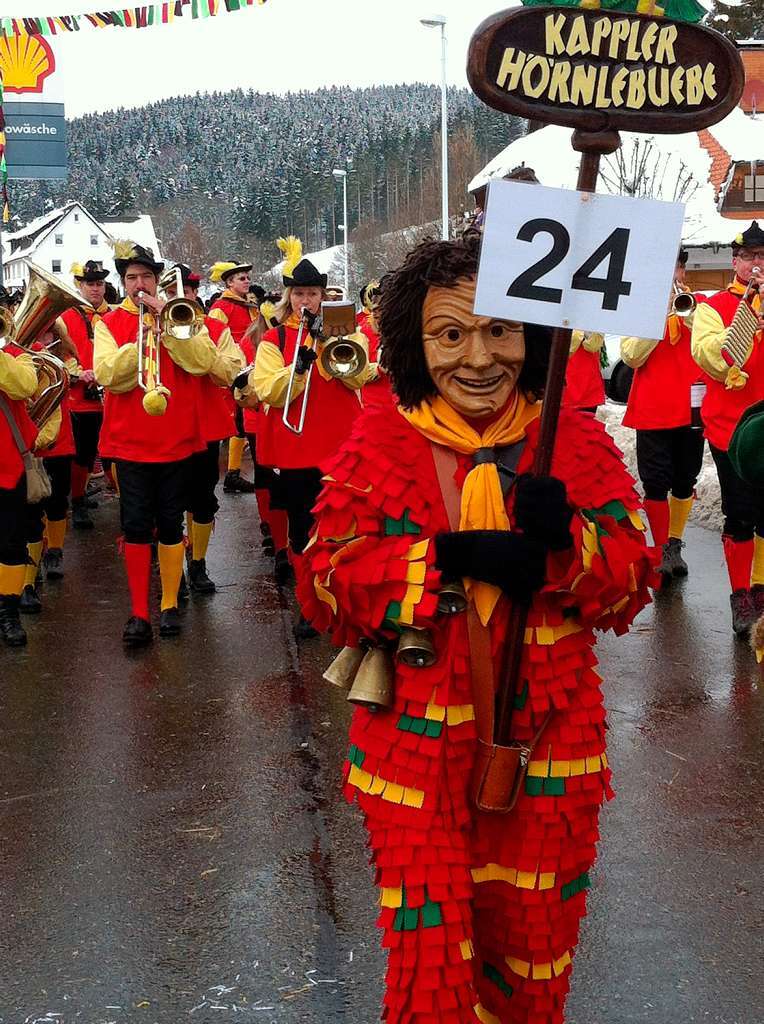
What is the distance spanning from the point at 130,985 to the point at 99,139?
130920 millimetres

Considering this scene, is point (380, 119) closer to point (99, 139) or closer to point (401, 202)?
point (99, 139)

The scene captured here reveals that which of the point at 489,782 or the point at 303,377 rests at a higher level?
the point at 489,782

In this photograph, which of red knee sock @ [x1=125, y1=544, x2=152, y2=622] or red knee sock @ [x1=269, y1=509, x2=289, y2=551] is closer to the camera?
red knee sock @ [x1=125, y1=544, x2=152, y2=622]

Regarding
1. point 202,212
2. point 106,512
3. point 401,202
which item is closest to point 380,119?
point 202,212

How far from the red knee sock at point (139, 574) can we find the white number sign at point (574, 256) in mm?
4686

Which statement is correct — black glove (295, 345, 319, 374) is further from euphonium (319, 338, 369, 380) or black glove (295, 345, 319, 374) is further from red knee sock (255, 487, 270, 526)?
red knee sock (255, 487, 270, 526)

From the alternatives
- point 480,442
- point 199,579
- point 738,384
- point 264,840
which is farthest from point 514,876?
point 199,579

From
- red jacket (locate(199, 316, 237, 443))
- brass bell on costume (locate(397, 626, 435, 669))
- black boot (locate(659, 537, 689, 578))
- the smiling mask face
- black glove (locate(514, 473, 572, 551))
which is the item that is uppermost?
the smiling mask face

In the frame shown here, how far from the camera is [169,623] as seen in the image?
7.06m

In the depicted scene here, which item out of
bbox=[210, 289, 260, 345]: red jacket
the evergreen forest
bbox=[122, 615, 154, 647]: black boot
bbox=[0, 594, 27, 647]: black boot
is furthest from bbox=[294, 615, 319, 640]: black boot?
the evergreen forest

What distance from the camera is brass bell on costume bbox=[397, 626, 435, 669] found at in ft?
8.63

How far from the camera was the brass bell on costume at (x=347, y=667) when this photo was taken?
111 inches

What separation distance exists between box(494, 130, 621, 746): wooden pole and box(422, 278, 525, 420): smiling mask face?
0.23 m

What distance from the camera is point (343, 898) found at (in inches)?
148
